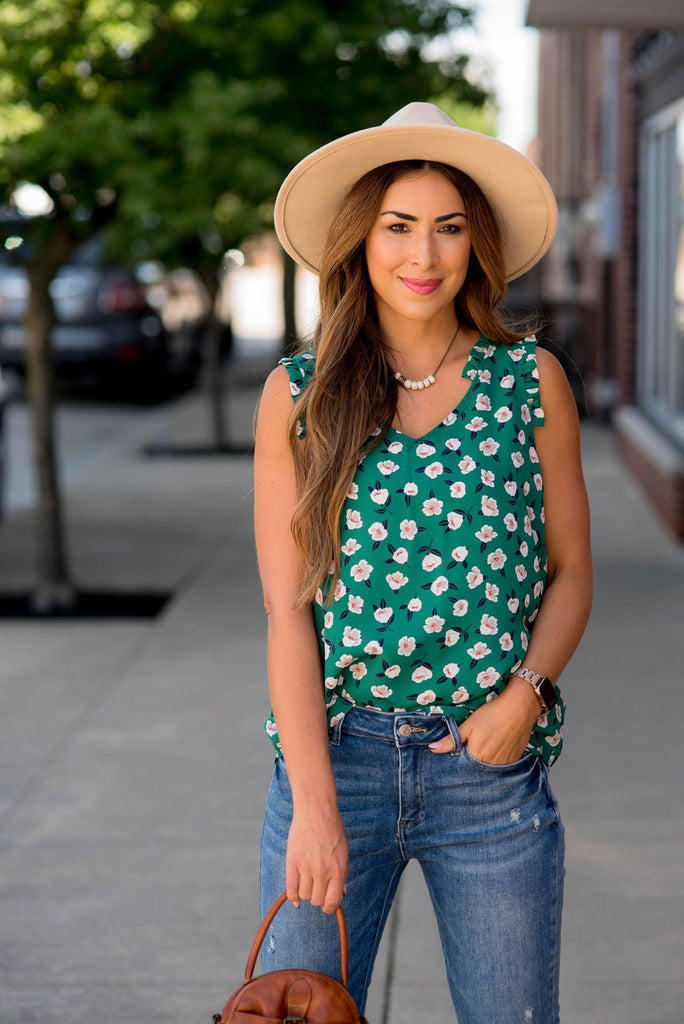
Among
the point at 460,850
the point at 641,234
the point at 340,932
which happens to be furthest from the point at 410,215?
the point at 641,234

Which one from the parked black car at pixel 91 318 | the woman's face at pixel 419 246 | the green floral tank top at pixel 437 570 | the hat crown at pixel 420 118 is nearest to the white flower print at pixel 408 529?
the green floral tank top at pixel 437 570

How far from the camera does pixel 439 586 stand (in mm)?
2070

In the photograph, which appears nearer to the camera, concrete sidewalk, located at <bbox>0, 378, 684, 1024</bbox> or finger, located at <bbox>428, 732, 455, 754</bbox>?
finger, located at <bbox>428, 732, 455, 754</bbox>

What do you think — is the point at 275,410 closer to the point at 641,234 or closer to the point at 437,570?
→ the point at 437,570

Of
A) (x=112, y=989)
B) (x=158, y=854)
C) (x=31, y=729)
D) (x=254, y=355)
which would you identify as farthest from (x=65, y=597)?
(x=254, y=355)

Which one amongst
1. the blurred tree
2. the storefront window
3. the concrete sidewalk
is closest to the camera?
the concrete sidewalk

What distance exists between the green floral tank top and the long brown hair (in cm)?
3

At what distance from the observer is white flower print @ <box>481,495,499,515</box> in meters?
2.10

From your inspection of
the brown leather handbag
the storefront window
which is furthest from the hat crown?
the storefront window

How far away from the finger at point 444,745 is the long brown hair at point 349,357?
0.26 metres

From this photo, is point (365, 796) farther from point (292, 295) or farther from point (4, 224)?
point (292, 295)

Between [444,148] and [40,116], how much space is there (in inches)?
186

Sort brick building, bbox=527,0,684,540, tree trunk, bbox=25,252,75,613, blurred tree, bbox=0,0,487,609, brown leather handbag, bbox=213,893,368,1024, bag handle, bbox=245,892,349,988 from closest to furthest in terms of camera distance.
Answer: brown leather handbag, bbox=213,893,368,1024 < bag handle, bbox=245,892,349,988 < blurred tree, bbox=0,0,487,609 < brick building, bbox=527,0,684,540 < tree trunk, bbox=25,252,75,613

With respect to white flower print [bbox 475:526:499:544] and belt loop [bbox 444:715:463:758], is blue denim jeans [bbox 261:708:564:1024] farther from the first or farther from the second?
white flower print [bbox 475:526:499:544]
